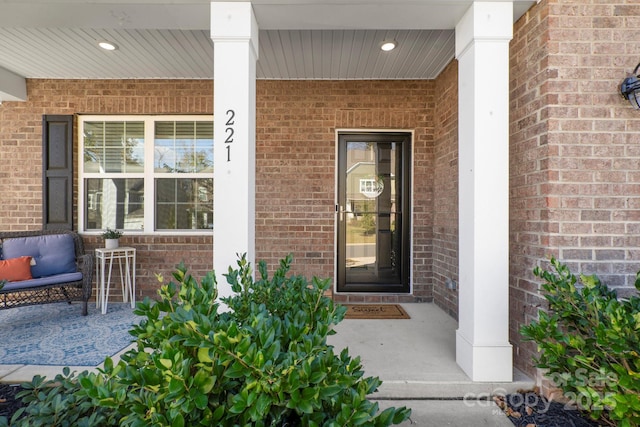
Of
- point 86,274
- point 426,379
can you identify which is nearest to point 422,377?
point 426,379

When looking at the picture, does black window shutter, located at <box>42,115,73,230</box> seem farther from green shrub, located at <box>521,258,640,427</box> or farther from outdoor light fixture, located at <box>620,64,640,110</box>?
outdoor light fixture, located at <box>620,64,640,110</box>

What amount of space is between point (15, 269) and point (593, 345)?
17.0 ft

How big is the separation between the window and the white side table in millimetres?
461

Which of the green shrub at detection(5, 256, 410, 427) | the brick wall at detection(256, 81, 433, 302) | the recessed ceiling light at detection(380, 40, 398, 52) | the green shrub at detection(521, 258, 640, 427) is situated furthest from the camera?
the brick wall at detection(256, 81, 433, 302)

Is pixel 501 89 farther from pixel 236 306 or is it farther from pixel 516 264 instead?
pixel 236 306

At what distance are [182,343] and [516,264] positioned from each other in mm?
2414

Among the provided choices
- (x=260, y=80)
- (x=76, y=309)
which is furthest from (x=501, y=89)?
(x=76, y=309)

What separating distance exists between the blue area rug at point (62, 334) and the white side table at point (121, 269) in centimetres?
12

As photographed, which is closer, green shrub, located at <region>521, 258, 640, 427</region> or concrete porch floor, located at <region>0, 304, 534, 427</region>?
green shrub, located at <region>521, 258, 640, 427</region>

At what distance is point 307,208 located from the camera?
421 centimetres

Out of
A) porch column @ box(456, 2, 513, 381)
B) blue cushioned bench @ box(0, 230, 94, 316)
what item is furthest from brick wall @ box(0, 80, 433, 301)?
porch column @ box(456, 2, 513, 381)

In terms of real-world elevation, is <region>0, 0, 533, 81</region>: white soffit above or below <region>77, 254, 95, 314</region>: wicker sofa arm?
above

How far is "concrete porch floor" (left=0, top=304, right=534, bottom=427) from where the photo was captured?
6.75ft

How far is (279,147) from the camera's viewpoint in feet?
13.8
